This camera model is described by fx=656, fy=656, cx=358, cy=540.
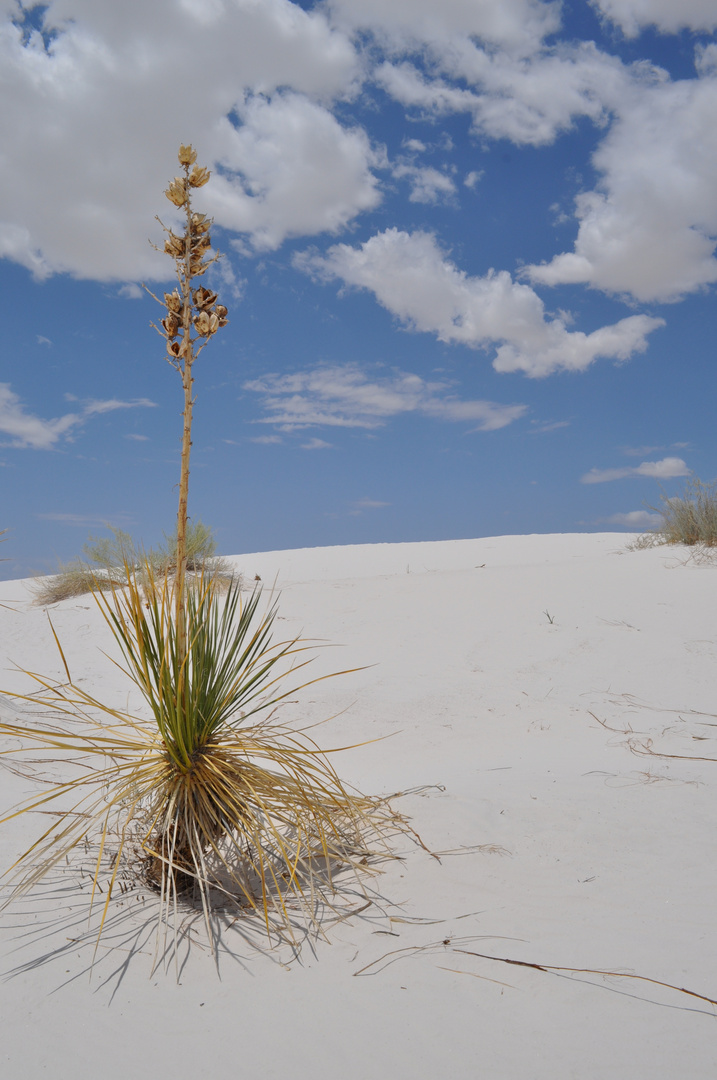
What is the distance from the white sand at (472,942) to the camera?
1673 millimetres

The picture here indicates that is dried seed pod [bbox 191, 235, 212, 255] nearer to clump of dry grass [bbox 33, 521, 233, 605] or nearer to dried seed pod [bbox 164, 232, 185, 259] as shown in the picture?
dried seed pod [bbox 164, 232, 185, 259]

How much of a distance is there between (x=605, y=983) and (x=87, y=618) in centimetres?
807

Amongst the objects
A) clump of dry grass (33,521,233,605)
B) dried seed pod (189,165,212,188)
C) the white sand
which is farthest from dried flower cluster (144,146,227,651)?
clump of dry grass (33,521,233,605)

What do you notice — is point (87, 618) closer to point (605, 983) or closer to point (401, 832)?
point (401, 832)

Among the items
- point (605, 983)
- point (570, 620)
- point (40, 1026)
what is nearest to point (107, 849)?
point (40, 1026)

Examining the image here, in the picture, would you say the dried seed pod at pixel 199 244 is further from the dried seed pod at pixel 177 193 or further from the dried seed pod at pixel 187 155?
the dried seed pod at pixel 187 155

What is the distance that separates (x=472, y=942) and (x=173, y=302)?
8.26ft

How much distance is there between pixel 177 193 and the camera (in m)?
2.58

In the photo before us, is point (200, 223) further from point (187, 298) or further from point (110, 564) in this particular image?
point (110, 564)

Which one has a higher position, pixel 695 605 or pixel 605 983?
pixel 695 605

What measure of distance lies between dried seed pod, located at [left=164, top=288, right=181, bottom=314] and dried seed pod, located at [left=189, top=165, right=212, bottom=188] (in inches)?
18.7

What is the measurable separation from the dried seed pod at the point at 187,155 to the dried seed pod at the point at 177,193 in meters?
0.09

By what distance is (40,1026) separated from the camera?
179cm

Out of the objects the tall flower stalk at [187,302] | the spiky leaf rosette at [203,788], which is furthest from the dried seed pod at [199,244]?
the spiky leaf rosette at [203,788]
